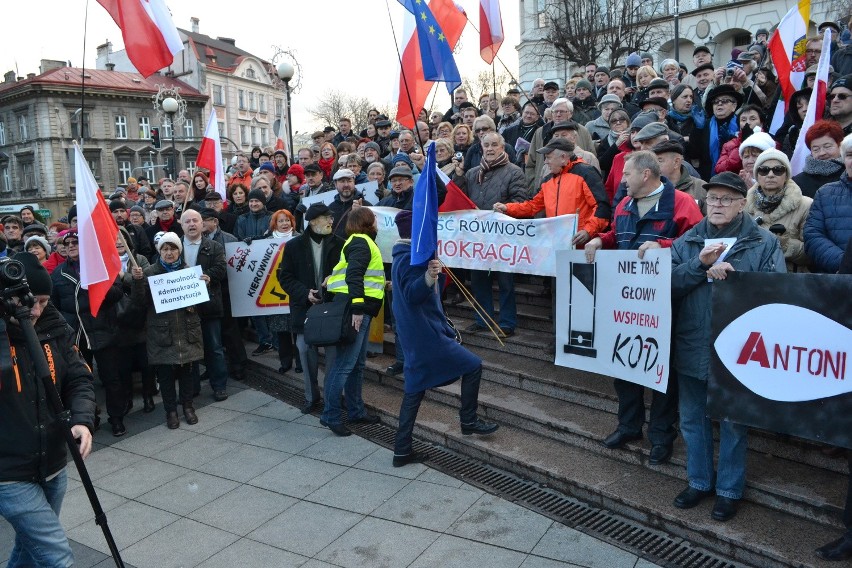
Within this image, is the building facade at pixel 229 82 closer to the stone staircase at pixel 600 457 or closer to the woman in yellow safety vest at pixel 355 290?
the woman in yellow safety vest at pixel 355 290

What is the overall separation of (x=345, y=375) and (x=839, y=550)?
4157 mm

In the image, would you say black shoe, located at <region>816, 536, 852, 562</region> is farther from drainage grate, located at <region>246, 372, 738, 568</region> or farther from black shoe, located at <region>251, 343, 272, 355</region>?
black shoe, located at <region>251, 343, 272, 355</region>

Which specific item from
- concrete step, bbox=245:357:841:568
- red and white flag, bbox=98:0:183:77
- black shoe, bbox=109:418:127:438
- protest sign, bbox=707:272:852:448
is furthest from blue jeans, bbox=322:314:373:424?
red and white flag, bbox=98:0:183:77

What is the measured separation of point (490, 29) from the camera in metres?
8.97

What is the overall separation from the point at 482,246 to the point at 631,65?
26.2 ft

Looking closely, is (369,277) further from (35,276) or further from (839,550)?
(839,550)

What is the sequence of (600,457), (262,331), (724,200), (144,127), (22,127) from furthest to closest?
(144,127) → (22,127) → (262,331) → (600,457) → (724,200)

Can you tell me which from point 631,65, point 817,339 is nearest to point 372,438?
point 817,339

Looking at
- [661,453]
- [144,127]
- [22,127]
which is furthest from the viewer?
[144,127]

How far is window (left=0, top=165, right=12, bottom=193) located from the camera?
61.3 metres

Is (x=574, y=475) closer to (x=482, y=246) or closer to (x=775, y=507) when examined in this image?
(x=775, y=507)

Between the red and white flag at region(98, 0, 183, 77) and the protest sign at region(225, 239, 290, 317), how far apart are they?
2423mm

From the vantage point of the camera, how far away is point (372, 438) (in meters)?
6.48

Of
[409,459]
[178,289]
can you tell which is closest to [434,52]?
[178,289]
